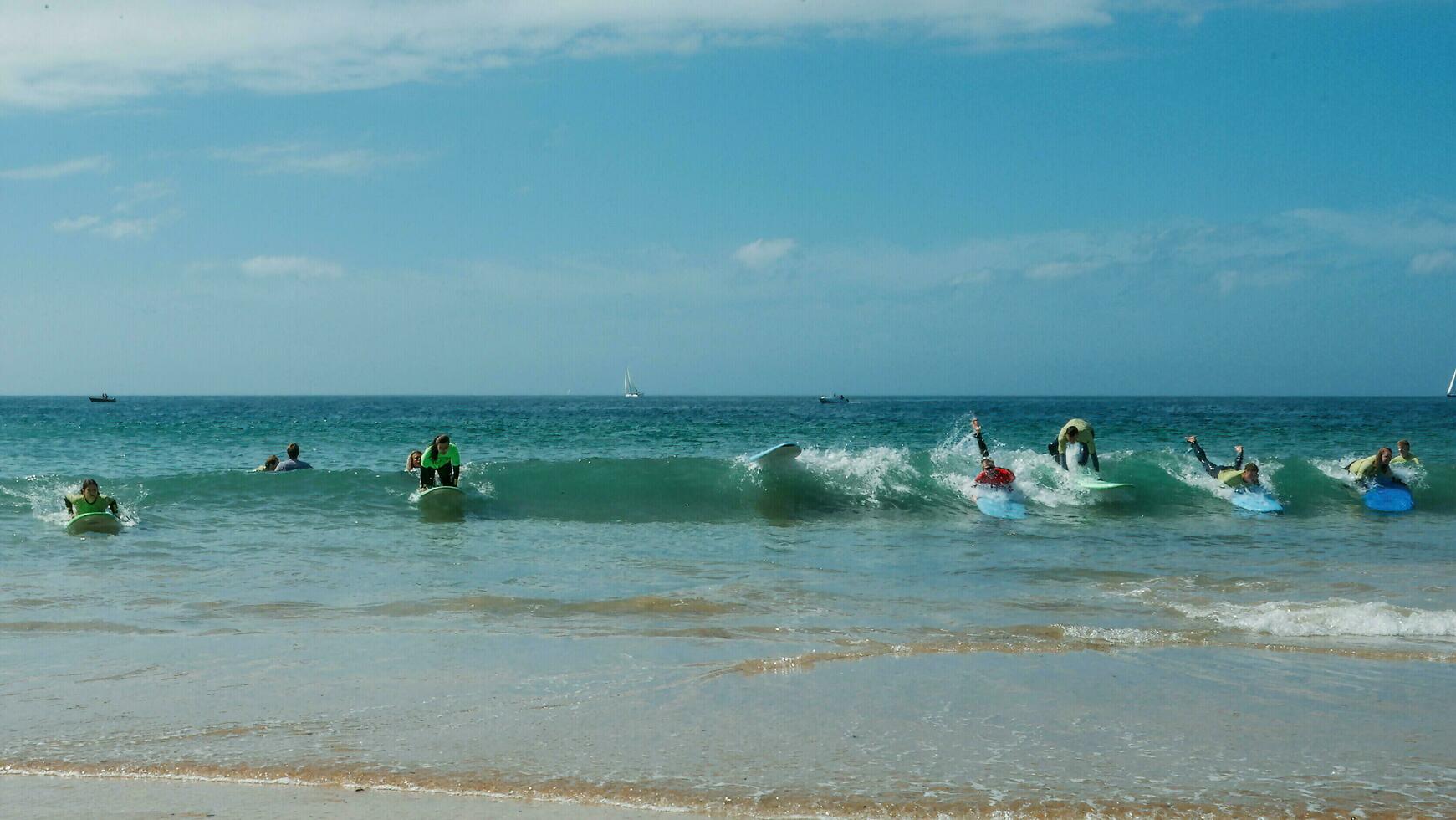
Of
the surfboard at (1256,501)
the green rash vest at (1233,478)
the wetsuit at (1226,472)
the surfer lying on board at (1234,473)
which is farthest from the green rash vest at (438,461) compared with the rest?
the green rash vest at (1233,478)

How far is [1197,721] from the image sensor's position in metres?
5.82

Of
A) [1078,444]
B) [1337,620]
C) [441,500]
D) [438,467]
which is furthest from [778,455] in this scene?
[1337,620]

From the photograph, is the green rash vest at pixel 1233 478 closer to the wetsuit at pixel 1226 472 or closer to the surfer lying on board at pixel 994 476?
Answer: the wetsuit at pixel 1226 472

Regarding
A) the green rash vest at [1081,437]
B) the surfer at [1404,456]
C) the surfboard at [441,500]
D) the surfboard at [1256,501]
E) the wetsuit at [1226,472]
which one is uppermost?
the green rash vest at [1081,437]

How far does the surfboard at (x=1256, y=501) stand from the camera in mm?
18844

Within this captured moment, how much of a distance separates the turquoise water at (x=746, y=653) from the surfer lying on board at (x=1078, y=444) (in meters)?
1.96

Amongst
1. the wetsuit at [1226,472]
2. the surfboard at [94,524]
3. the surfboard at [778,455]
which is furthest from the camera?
the surfboard at [778,455]

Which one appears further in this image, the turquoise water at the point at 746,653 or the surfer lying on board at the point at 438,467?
the surfer lying on board at the point at 438,467

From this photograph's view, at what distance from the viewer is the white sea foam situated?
830cm

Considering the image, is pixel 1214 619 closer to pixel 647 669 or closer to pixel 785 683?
pixel 785 683

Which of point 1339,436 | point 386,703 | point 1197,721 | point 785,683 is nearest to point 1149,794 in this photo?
point 1197,721

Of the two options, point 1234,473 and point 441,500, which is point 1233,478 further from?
point 441,500

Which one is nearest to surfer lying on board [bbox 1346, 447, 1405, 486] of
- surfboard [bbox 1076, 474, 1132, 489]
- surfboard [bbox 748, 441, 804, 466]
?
surfboard [bbox 1076, 474, 1132, 489]

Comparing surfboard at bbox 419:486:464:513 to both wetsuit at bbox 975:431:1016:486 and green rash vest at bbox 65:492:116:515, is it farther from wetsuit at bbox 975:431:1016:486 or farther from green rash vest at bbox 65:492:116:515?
wetsuit at bbox 975:431:1016:486
